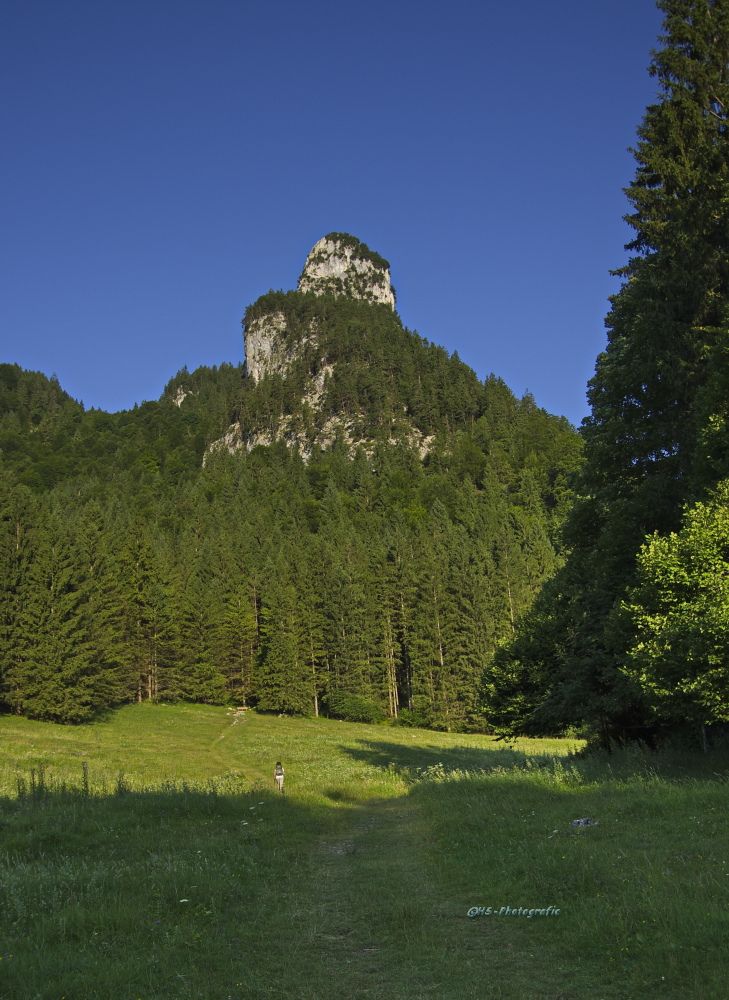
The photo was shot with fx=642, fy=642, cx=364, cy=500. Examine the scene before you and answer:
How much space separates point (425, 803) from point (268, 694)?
56.7 m

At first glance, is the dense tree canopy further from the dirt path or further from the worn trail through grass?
the worn trail through grass

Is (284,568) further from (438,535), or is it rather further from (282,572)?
(438,535)

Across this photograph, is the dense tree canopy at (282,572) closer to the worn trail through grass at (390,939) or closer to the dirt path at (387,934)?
the dirt path at (387,934)

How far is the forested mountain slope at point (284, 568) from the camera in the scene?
53.8 meters

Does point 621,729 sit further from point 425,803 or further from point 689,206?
point 689,206

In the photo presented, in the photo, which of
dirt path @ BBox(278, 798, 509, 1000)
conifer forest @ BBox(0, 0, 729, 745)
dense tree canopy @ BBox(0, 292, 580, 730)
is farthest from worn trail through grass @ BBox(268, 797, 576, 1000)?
dense tree canopy @ BBox(0, 292, 580, 730)

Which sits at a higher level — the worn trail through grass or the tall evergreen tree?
the tall evergreen tree

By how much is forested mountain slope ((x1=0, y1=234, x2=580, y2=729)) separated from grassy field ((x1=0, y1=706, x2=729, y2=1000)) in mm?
14077

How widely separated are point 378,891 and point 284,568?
74507 millimetres

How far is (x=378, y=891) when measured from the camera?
10.0m

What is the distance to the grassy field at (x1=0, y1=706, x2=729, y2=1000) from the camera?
641 centimetres

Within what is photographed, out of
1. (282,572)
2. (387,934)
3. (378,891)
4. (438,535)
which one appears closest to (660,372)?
(378,891)

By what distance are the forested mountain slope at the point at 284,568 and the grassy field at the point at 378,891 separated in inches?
554

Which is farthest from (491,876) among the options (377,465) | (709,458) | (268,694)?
(377,465)
